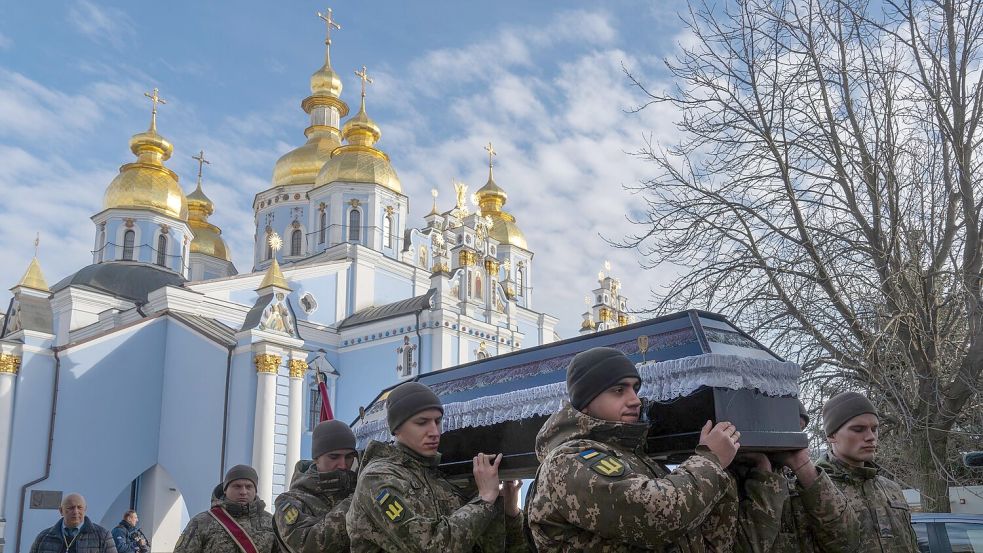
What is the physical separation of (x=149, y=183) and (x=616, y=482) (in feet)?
99.9

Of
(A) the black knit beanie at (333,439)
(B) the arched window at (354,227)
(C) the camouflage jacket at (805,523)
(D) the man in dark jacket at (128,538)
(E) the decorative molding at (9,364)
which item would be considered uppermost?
(B) the arched window at (354,227)

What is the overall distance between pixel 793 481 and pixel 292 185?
109 ft

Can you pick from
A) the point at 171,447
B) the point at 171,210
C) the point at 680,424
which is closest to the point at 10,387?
the point at 171,447

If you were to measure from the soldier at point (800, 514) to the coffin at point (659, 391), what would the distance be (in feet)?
0.34

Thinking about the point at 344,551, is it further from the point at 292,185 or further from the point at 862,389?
the point at 292,185

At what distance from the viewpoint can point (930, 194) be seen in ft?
30.0

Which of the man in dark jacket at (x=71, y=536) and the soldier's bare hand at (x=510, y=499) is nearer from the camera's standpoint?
the soldier's bare hand at (x=510, y=499)

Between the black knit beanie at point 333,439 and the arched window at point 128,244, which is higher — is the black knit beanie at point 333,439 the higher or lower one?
the lower one

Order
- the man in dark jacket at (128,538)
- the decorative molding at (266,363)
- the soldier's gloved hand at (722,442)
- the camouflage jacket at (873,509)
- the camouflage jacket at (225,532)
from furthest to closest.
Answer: the decorative molding at (266,363)
the man in dark jacket at (128,538)
the camouflage jacket at (225,532)
the camouflage jacket at (873,509)
the soldier's gloved hand at (722,442)

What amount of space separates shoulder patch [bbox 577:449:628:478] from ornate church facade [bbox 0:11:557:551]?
1893 centimetres

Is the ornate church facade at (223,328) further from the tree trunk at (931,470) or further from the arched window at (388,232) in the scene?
the tree trunk at (931,470)

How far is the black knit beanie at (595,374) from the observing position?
117 inches

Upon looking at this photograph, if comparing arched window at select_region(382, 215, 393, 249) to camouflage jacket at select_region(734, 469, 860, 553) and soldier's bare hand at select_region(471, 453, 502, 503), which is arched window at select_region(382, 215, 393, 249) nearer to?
soldier's bare hand at select_region(471, 453, 502, 503)

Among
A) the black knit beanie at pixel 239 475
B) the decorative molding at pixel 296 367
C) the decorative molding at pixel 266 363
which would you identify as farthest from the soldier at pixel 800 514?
the decorative molding at pixel 296 367
